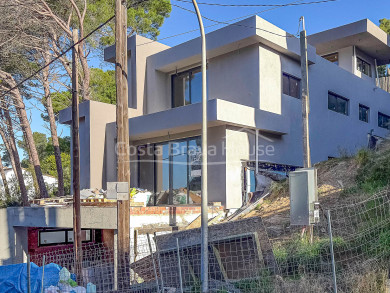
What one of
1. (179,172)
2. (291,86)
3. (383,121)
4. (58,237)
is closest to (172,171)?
(179,172)

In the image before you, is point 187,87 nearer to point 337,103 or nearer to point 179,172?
point 179,172

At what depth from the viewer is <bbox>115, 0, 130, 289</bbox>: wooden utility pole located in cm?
961

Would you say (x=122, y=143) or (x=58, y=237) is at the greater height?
(x=122, y=143)

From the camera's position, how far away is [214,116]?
1380 centimetres

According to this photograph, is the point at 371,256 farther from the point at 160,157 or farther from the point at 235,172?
the point at 160,157

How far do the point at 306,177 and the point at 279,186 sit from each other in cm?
644

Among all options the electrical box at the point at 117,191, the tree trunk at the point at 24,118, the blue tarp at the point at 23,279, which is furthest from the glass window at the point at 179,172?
the tree trunk at the point at 24,118

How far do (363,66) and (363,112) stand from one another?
11.2 ft

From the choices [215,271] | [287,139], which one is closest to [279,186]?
[287,139]

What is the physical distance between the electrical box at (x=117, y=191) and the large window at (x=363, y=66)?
1819cm

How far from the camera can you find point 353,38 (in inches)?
852

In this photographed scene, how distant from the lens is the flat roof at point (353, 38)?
69.1 ft

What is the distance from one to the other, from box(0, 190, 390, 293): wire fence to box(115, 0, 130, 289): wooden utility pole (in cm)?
21

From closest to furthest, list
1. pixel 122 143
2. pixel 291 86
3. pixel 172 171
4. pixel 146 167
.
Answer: pixel 122 143, pixel 172 171, pixel 291 86, pixel 146 167
